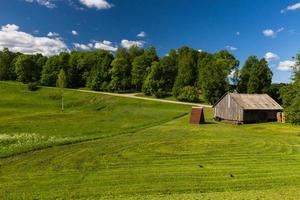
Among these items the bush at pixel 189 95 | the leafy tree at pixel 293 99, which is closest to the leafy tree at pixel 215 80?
the bush at pixel 189 95

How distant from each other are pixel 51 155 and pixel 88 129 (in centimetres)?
1751

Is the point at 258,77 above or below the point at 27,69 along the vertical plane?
below

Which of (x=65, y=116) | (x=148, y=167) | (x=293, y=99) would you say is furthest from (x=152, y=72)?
(x=148, y=167)

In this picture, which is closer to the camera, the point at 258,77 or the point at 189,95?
the point at 258,77

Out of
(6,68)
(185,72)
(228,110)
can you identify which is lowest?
(228,110)

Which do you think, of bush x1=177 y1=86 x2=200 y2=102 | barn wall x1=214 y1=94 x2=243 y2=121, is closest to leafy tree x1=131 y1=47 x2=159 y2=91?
bush x1=177 y1=86 x2=200 y2=102

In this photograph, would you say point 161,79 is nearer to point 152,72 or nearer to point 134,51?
point 152,72

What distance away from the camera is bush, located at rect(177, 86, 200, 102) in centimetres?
9231

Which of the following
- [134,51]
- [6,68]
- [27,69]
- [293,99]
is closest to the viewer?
[293,99]

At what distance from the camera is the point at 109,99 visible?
9456cm

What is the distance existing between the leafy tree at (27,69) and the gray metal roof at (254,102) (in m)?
91.0

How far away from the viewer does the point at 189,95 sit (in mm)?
92375

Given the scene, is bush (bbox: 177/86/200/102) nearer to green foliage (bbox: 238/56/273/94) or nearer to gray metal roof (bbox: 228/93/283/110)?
green foliage (bbox: 238/56/273/94)

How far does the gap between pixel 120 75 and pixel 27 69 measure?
39.9 metres
